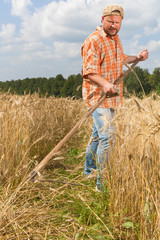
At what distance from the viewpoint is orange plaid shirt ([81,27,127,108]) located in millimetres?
2547

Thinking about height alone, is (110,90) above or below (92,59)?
below

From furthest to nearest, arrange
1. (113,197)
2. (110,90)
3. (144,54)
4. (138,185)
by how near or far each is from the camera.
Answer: (144,54) → (110,90) → (113,197) → (138,185)

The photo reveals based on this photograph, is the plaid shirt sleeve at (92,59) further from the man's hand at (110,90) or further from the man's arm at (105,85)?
the man's hand at (110,90)

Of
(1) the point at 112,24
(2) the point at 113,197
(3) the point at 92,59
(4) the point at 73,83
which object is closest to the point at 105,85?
(3) the point at 92,59

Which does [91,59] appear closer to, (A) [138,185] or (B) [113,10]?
(B) [113,10]

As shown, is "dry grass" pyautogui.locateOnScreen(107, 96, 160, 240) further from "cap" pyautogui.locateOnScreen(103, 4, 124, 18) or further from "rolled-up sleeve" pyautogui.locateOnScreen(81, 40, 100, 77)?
"cap" pyautogui.locateOnScreen(103, 4, 124, 18)

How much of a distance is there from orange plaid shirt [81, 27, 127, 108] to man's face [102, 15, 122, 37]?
0.06m

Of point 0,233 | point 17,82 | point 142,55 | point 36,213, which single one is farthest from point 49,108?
point 17,82

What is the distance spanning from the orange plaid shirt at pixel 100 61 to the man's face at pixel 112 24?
2.3 inches

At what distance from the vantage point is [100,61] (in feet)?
8.71

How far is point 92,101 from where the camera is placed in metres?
2.69

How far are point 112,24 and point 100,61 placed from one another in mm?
367

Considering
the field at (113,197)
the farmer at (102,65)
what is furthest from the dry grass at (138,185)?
the farmer at (102,65)

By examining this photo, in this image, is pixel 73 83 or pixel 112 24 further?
pixel 73 83
